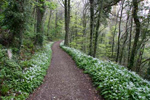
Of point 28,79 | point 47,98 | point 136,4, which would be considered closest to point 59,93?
point 47,98

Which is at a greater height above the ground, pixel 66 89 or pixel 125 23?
pixel 125 23

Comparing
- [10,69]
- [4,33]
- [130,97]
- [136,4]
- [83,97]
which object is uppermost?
[136,4]

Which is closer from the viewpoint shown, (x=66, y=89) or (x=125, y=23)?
(x=66, y=89)

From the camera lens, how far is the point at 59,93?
425 centimetres

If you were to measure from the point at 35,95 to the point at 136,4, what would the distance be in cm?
989

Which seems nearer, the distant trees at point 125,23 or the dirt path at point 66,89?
the dirt path at point 66,89

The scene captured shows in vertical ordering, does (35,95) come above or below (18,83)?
below

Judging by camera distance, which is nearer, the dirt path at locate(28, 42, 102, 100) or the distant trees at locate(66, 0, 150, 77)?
the dirt path at locate(28, 42, 102, 100)

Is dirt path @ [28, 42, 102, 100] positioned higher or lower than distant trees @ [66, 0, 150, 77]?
lower

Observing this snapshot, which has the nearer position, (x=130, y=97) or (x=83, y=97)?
(x=130, y=97)

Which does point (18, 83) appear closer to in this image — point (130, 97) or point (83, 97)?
point (83, 97)

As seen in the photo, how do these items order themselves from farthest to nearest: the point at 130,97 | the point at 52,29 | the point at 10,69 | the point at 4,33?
the point at 52,29
the point at 4,33
the point at 10,69
the point at 130,97

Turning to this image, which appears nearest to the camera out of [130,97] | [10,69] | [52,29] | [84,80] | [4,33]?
[130,97]

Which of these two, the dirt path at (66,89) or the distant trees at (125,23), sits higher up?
the distant trees at (125,23)
